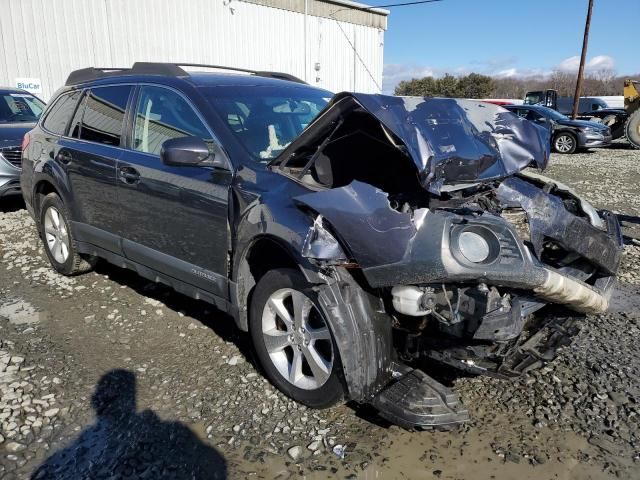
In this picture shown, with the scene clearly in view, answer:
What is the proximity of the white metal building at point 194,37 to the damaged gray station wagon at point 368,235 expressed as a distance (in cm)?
1166

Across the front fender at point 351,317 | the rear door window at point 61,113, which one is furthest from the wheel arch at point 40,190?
the front fender at point 351,317

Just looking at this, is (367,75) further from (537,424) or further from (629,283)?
(537,424)

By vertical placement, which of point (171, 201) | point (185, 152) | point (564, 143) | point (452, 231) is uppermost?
point (185, 152)

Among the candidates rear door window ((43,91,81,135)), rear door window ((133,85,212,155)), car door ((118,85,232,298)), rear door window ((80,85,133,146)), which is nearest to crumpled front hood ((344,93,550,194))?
car door ((118,85,232,298))

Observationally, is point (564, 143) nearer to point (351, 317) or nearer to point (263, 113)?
point (263, 113)

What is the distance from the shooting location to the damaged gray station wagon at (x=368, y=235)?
237cm

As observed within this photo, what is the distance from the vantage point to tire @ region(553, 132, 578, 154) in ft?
54.6

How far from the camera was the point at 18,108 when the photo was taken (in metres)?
9.01

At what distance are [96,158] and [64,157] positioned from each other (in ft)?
2.17

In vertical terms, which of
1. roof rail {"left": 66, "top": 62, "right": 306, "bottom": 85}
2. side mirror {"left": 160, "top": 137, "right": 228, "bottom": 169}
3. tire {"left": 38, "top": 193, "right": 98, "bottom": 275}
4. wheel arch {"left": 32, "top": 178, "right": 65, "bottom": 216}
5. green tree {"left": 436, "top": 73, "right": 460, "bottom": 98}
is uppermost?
green tree {"left": 436, "top": 73, "right": 460, "bottom": 98}

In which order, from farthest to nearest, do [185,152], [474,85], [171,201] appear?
[474,85] < [171,201] < [185,152]

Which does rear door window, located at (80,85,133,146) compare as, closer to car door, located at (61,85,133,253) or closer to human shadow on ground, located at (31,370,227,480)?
car door, located at (61,85,133,253)

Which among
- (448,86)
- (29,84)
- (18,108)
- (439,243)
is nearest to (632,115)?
(439,243)

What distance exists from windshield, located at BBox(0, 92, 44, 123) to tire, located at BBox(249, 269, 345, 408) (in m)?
7.78
